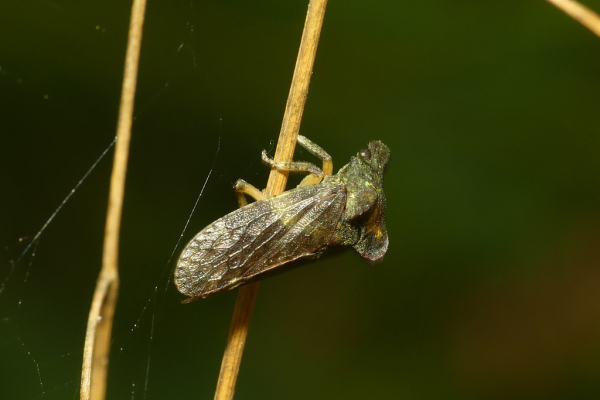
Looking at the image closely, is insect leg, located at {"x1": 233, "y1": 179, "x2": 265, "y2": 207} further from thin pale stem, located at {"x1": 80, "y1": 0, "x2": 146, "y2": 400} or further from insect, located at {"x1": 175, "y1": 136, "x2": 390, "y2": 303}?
thin pale stem, located at {"x1": 80, "y1": 0, "x2": 146, "y2": 400}

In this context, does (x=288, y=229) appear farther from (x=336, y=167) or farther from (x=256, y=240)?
(x=336, y=167)

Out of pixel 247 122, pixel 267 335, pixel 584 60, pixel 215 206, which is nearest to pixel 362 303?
pixel 267 335

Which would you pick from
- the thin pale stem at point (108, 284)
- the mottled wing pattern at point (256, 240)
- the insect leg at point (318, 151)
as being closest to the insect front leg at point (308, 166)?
the insect leg at point (318, 151)

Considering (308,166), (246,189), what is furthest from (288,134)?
(246,189)

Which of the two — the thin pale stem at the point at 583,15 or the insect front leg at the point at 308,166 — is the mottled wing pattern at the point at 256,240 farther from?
the thin pale stem at the point at 583,15

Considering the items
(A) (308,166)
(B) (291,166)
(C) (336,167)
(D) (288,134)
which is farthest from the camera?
(C) (336,167)

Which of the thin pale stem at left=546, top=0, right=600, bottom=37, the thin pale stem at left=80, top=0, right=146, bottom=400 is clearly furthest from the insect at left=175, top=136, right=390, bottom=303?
the thin pale stem at left=546, top=0, right=600, bottom=37
